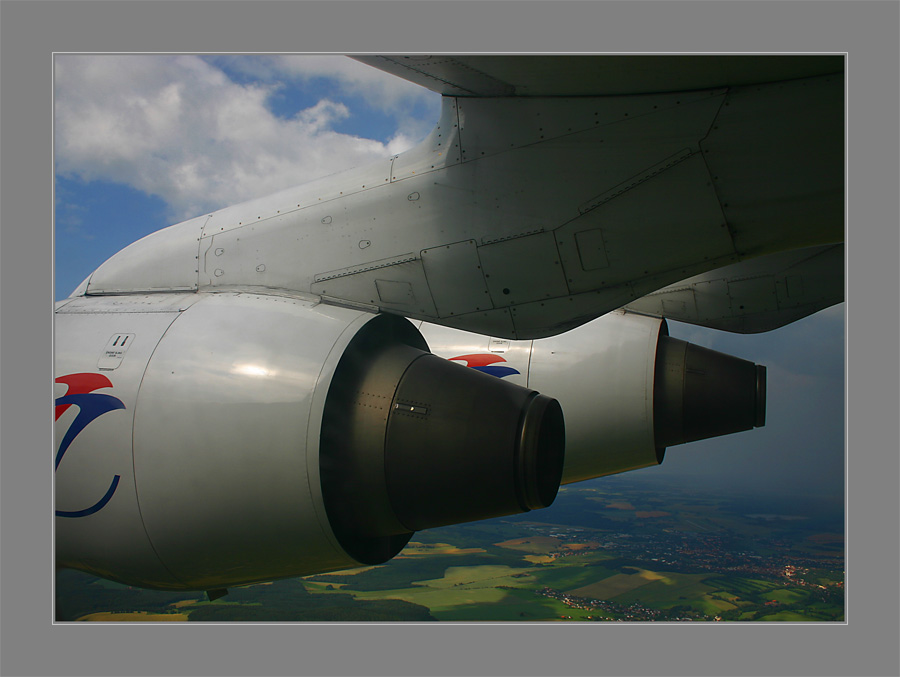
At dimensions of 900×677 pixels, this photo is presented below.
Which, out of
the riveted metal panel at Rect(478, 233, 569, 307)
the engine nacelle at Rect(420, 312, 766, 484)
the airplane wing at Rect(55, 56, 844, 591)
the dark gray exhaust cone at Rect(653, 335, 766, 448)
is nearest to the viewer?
the airplane wing at Rect(55, 56, 844, 591)

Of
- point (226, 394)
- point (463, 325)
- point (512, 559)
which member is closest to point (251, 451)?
point (226, 394)

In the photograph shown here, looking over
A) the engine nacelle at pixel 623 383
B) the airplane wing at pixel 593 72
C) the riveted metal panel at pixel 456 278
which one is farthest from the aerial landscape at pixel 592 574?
the airplane wing at pixel 593 72

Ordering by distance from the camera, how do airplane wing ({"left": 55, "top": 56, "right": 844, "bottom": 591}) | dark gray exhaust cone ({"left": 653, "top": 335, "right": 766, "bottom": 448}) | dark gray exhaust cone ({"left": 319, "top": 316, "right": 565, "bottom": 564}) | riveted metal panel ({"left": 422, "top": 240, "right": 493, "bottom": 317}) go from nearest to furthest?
airplane wing ({"left": 55, "top": 56, "right": 844, "bottom": 591}) → dark gray exhaust cone ({"left": 319, "top": 316, "right": 565, "bottom": 564}) → riveted metal panel ({"left": 422, "top": 240, "right": 493, "bottom": 317}) → dark gray exhaust cone ({"left": 653, "top": 335, "right": 766, "bottom": 448})

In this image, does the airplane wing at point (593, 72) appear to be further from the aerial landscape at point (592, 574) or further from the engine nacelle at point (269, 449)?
the aerial landscape at point (592, 574)

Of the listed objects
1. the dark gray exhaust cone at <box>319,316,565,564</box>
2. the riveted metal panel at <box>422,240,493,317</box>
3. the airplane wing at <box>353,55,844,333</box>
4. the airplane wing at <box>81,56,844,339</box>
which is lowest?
the dark gray exhaust cone at <box>319,316,565,564</box>

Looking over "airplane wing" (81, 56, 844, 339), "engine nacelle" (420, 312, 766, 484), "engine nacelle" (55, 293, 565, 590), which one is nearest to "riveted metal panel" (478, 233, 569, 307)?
"airplane wing" (81, 56, 844, 339)

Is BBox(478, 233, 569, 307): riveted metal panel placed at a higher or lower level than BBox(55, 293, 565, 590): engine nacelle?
higher

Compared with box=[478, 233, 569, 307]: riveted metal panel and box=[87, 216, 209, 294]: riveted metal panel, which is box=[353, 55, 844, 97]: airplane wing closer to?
box=[478, 233, 569, 307]: riveted metal panel

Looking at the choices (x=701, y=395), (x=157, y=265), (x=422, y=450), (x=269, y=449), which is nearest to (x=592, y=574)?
(x=701, y=395)

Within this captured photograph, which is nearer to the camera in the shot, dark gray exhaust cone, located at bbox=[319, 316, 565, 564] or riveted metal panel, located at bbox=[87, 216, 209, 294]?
dark gray exhaust cone, located at bbox=[319, 316, 565, 564]
